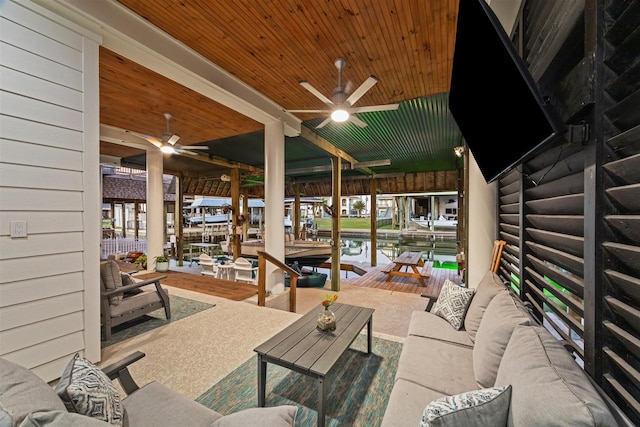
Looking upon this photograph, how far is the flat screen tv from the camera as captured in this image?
41.2 inches

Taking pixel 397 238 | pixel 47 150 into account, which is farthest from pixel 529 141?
pixel 397 238

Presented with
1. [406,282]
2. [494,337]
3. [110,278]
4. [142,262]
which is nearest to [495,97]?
[494,337]

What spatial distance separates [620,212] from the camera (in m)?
0.91

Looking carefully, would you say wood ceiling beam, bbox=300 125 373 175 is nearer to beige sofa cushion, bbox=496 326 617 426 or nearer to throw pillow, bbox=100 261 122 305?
throw pillow, bbox=100 261 122 305

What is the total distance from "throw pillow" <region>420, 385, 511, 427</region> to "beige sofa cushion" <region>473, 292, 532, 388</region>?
0.47 m

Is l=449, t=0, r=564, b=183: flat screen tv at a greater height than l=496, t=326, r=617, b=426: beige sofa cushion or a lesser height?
greater

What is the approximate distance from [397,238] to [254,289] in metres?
15.1

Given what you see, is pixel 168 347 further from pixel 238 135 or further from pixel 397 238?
pixel 397 238

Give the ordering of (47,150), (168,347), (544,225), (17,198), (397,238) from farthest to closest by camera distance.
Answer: (397,238) < (168,347) < (47,150) < (17,198) < (544,225)

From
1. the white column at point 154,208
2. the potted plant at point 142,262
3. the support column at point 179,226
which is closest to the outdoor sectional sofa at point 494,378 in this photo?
the white column at point 154,208

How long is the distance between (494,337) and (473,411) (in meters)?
0.67

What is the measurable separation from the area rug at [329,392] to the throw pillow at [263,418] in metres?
0.81

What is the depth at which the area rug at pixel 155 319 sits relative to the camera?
286 cm

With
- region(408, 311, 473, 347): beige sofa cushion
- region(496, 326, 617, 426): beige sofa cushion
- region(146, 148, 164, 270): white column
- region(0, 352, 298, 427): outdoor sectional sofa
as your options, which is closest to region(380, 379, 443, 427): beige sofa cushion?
region(496, 326, 617, 426): beige sofa cushion
